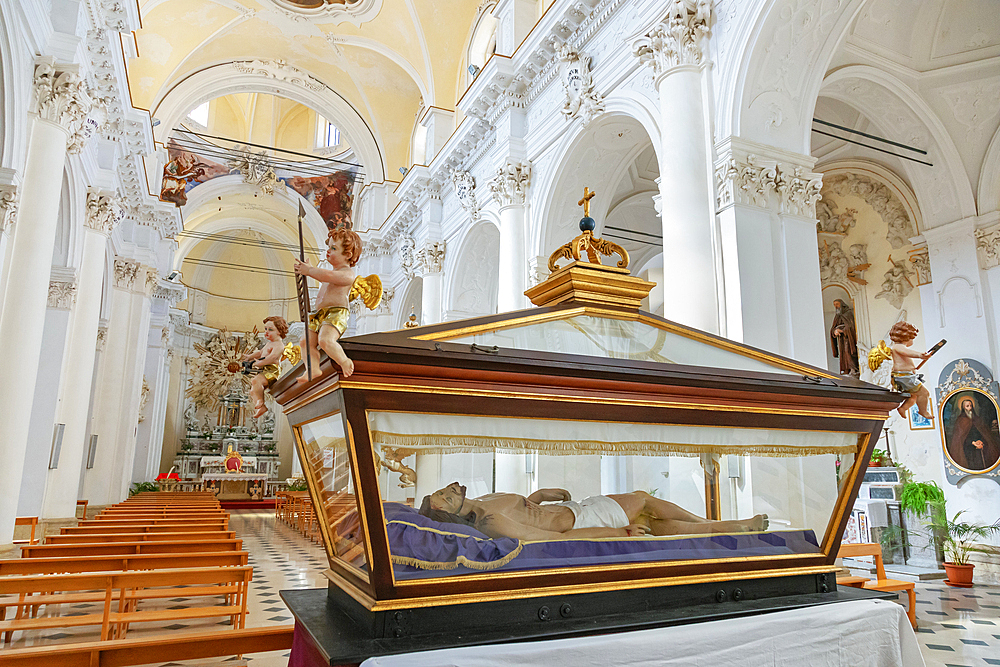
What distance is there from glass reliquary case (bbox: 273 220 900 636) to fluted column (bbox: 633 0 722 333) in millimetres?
3205

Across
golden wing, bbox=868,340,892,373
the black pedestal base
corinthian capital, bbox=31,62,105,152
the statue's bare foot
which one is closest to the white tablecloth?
the black pedestal base

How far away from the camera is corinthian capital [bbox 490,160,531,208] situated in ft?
33.5

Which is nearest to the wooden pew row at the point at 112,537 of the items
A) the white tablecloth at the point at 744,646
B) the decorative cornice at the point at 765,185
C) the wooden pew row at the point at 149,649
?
the wooden pew row at the point at 149,649

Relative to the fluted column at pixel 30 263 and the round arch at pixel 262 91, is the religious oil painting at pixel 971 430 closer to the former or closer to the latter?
the fluted column at pixel 30 263

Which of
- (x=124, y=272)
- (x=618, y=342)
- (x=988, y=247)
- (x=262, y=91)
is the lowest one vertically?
(x=618, y=342)

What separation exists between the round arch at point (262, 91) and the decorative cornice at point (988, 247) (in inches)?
519

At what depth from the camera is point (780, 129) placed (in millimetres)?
6625

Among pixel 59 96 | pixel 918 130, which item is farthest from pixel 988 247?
pixel 59 96

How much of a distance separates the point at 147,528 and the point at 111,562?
99.2 inches

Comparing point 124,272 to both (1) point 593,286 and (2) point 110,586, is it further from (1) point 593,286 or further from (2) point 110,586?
(1) point 593,286

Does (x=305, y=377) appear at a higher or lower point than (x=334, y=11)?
lower

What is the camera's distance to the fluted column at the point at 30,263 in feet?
22.4

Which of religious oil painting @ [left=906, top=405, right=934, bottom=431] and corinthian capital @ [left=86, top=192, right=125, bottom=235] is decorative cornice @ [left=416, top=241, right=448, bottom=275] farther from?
religious oil painting @ [left=906, top=405, right=934, bottom=431]

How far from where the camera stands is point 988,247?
362 inches
